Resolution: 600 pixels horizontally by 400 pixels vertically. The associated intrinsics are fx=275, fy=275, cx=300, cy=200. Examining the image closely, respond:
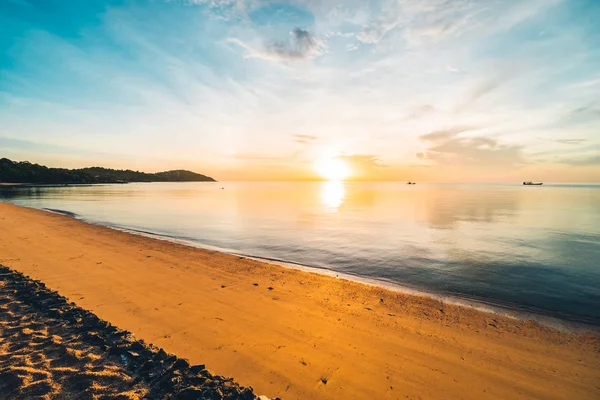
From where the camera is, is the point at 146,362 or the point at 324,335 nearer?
the point at 146,362

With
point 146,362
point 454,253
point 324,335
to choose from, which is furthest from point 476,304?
point 146,362

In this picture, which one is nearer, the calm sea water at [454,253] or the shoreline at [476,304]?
the shoreline at [476,304]

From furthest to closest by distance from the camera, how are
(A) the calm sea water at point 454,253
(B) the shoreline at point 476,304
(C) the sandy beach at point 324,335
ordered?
(A) the calm sea water at point 454,253 → (B) the shoreline at point 476,304 → (C) the sandy beach at point 324,335

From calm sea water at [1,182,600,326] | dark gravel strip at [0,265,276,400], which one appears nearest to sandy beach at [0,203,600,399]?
dark gravel strip at [0,265,276,400]

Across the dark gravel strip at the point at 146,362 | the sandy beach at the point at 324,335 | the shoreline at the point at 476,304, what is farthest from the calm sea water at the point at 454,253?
the dark gravel strip at the point at 146,362

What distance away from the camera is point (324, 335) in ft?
24.1

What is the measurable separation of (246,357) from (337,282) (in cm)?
682

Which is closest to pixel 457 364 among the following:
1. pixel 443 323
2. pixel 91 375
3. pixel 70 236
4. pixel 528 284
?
pixel 443 323

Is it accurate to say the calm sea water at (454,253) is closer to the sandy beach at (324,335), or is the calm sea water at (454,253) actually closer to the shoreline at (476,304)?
the shoreline at (476,304)

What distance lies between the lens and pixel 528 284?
13367 mm

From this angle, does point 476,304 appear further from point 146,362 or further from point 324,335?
point 146,362

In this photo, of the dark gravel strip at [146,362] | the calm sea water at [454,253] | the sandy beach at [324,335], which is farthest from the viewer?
the calm sea water at [454,253]

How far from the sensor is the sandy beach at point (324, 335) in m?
5.65

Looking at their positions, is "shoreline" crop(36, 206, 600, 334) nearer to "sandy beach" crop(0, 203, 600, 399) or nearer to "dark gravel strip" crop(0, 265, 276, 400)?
"sandy beach" crop(0, 203, 600, 399)
